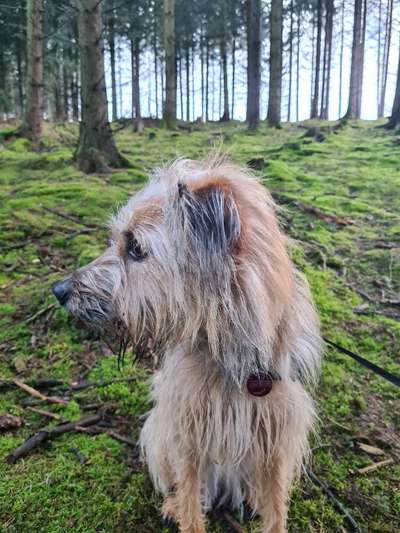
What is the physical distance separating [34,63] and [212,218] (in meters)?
12.6

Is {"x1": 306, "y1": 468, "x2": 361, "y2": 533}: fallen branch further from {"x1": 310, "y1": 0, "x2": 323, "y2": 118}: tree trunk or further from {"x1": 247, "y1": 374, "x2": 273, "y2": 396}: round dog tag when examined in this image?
{"x1": 310, "y1": 0, "x2": 323, "y2": 118}: tree trunk

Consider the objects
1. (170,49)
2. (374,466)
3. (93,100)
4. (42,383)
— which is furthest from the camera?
(170,49)

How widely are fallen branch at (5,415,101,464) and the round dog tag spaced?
4.51 ft

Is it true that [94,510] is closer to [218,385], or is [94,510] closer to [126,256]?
[218,385]

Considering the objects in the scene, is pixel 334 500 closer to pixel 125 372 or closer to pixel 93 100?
pixel 125 372

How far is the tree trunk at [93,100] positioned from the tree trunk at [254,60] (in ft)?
35.3

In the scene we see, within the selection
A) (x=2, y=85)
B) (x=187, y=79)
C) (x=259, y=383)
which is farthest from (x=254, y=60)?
(x=187, y=79)

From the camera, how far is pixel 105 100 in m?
8.69

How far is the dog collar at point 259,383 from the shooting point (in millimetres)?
2125

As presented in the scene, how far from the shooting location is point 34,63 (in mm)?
12250

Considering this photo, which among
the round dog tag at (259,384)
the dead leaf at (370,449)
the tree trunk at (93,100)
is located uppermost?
the tree trunk at (93,100)

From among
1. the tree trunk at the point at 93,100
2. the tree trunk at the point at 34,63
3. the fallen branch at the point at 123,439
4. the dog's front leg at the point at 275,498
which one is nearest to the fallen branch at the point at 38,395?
the fallen branch at the point at 123,439

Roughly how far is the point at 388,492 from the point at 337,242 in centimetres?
376

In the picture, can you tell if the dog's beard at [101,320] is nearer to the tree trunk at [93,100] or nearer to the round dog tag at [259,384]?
the round dog tag at [259,384]
